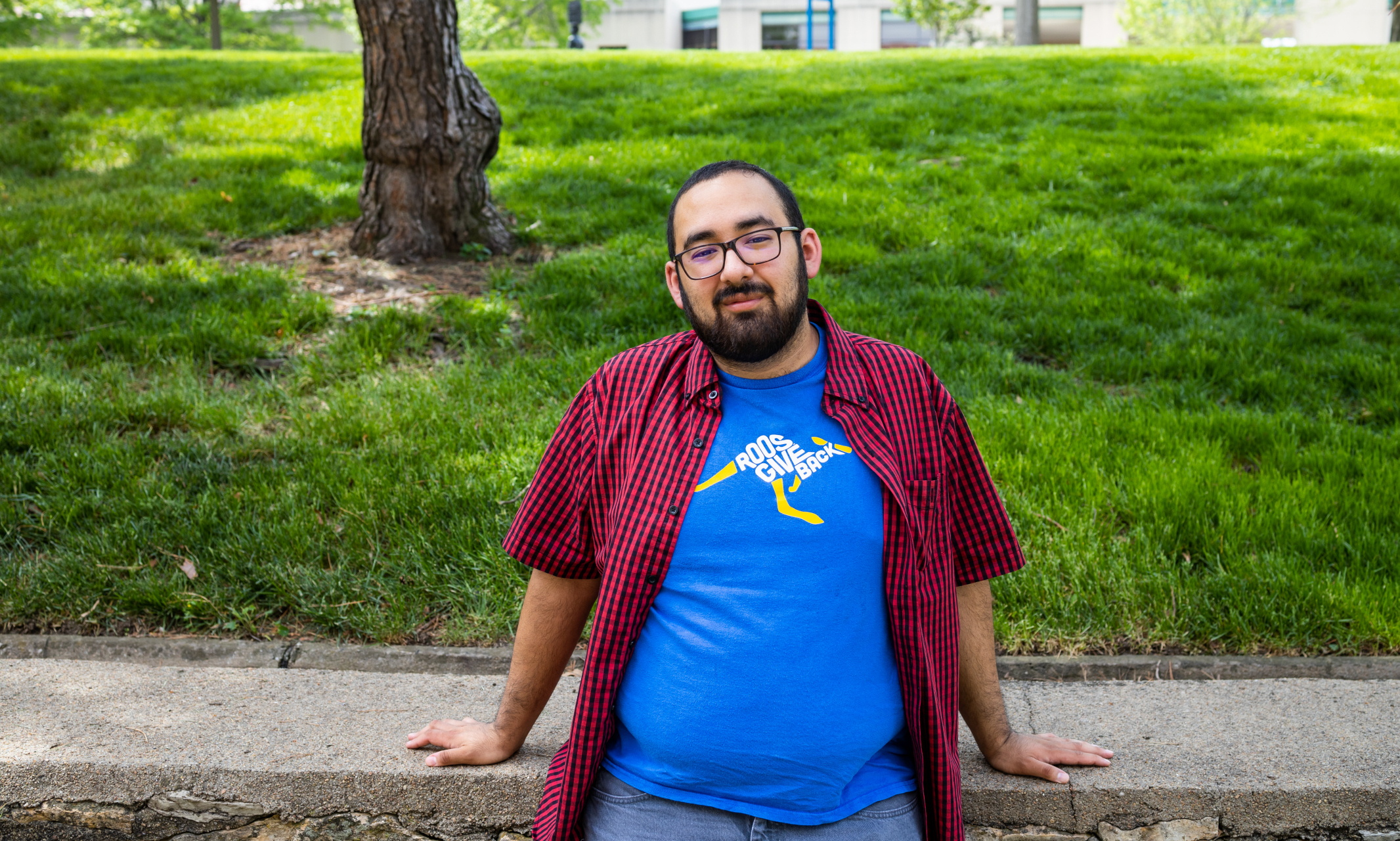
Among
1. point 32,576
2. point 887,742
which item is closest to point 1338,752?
point 887,742

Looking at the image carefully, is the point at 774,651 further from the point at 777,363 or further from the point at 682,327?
the point at 682,327

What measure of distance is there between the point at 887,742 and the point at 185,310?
16.2 ft

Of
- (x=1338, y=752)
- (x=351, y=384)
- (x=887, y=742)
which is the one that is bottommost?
(x=1338, y=752)

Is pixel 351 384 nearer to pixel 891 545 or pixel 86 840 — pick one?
pixel 86 840

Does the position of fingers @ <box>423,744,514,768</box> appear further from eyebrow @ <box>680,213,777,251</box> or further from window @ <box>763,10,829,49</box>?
window @ <box>763,10,829,49</box>

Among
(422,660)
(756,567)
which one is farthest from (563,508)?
(422,660)

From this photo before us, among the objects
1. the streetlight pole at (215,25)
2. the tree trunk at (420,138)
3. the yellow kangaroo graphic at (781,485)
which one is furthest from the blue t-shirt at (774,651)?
the streetlight pole at (215,25)

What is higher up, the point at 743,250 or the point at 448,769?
the point at 743,250

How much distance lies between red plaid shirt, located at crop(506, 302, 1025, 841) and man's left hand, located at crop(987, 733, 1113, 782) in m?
0.28

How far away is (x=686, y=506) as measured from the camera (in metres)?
2.03

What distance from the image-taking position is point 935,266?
6.10 metres

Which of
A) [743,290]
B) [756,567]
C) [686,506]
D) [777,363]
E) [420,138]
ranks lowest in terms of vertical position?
[756,567]

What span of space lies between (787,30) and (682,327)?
56.4 m

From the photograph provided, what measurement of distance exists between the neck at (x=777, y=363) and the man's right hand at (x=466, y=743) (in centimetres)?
105
